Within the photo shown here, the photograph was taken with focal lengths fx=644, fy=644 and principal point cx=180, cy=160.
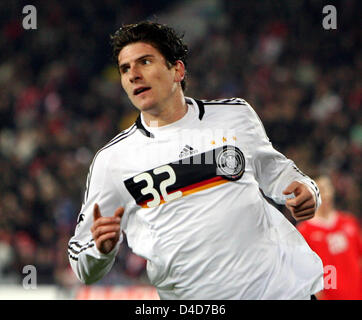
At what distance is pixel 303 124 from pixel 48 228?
11.4 feet

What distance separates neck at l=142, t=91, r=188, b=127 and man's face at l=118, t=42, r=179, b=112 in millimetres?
23

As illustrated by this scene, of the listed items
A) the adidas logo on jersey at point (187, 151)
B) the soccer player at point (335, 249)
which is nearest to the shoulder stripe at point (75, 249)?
the adidas logo on jersey at point (187, 151)

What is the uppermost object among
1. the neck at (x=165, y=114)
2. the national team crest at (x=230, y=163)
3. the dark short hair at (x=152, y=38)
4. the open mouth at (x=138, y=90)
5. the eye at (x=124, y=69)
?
the dark short hair at (x=152, y=38)

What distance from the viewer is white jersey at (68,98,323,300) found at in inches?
106

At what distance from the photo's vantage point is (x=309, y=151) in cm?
789

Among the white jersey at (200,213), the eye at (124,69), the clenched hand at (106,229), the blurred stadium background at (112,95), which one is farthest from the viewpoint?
the blurred stadium background at (112,95)

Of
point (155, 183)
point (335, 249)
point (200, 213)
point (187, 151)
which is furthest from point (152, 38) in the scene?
point (335, 249)

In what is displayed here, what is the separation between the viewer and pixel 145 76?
2.85 meters

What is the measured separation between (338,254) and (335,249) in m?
0.05

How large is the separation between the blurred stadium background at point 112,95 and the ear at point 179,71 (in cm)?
366

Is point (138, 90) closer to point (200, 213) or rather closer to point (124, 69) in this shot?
point (124, 69)

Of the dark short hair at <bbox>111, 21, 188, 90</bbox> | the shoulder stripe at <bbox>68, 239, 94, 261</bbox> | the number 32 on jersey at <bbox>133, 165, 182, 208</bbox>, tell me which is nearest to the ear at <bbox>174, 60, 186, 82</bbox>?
the dark short hair at <bbox>111, 21, 188, 90</bbox>

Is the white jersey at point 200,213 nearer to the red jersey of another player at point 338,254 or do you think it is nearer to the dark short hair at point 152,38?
the dark short hair at point 152,38

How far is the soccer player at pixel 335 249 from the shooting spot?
5.11 m
